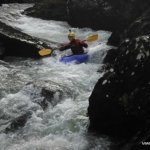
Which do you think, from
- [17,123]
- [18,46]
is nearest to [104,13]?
[18,46]

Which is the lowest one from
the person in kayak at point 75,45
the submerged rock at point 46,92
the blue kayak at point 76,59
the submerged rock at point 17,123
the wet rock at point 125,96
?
the submerged rock at point 17,123

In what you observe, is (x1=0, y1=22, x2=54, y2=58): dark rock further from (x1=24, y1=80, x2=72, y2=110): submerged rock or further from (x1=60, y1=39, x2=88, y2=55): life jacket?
(x1=24, y1=80, x2=72, y2=110): submerged rock

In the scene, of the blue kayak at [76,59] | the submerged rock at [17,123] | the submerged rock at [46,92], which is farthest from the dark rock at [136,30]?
the submerged rock at [17,123]

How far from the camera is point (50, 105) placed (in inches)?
344

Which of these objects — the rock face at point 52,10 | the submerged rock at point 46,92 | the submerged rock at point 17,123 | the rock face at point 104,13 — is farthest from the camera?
the rock face at point 52,10

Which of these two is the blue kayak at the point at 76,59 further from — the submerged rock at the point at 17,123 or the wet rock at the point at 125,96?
the wet rock at the point at 125,96

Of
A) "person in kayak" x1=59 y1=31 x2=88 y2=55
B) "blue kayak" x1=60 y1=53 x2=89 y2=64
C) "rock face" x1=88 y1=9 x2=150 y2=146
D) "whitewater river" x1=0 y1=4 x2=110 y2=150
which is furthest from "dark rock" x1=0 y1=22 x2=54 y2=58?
"rock face" x1=88 y1=9 x2=150 y2=146

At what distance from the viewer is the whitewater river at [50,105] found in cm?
718

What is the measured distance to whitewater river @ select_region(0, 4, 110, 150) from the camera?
718 cm

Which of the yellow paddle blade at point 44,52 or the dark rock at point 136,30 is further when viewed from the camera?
the yellow paddle blade at point 44,52

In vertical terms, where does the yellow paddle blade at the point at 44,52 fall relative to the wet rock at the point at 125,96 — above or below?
below

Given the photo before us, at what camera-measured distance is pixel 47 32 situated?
1750cm

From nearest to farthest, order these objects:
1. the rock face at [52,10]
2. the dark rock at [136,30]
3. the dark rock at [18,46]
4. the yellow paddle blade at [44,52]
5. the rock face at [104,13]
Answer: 1. the dark rock at [136,30]
2. the yellow paddle blade at [44,52]
3. the dark rock at [18,46]
4. the rock face at [104,13]
5. the rock face at [52,10]

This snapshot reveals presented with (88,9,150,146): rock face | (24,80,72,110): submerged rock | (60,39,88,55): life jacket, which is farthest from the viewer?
(60,39,88,55): life jacket
